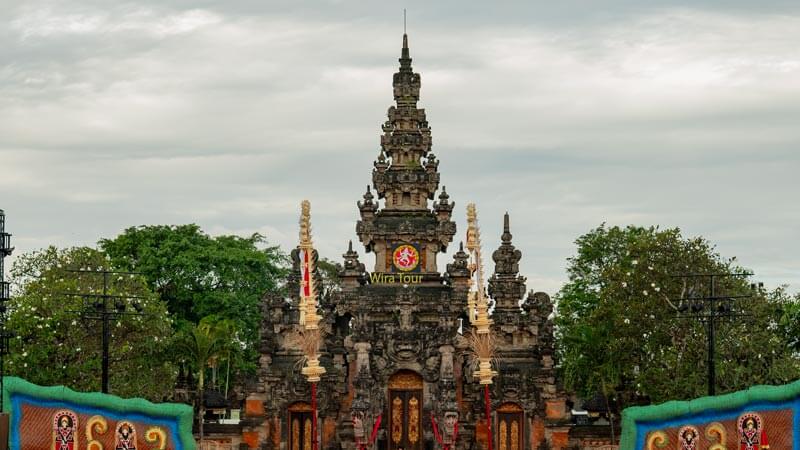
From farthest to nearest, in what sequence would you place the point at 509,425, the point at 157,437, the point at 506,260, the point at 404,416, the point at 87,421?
the point at 506,260
the point at 509,425
the point at 404,416
the point at 157,437
the point at 87,421

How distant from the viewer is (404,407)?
8188 cm

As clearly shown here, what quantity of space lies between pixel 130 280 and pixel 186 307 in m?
20.1

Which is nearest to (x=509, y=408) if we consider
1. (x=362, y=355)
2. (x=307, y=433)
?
(x=362, y=355)

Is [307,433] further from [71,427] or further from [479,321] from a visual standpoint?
[71,427]

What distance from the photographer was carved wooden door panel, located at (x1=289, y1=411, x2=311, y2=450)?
82.3m

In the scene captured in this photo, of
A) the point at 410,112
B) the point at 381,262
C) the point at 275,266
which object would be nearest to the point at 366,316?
the point at 381,262

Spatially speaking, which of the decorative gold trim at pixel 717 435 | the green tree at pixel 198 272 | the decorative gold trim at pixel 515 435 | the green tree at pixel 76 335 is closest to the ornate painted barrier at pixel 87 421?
the decorative gold trim at pixel 717 435

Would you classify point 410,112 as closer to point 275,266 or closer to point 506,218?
point 506,218

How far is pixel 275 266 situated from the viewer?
115 m

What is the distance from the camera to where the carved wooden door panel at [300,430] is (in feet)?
270

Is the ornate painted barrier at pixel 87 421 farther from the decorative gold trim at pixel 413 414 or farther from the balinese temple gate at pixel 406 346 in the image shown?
the decorative gold trim at pixel 413 414

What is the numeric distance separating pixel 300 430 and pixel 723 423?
101ft

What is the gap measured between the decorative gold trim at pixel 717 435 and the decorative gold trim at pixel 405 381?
27428mm

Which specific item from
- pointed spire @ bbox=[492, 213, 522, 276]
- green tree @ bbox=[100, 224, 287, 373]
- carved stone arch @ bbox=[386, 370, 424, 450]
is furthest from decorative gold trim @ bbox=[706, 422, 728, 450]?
green tree @ bbox=[100, 224, 287, 373]
